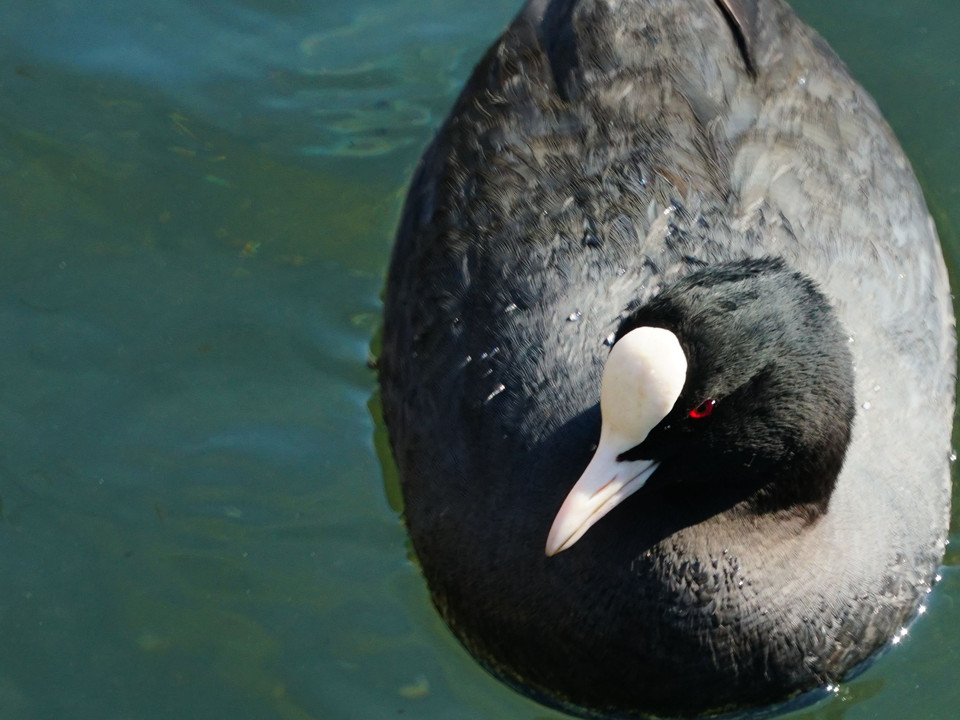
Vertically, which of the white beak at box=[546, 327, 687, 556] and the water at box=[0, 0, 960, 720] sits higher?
the white beak at box=[546, 327, 687, 556]

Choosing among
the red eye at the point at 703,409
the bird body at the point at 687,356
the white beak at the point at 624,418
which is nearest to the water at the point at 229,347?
the bird body at the point at 687,356

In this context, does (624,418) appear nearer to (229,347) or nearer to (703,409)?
(703,409)

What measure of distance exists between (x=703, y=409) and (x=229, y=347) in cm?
233

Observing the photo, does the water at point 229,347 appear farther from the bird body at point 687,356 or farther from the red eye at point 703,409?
the red eye at point 703,409

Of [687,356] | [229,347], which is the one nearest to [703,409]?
[687,356]

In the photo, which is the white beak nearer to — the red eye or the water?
the red eye

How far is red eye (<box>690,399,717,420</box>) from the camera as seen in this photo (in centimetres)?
388

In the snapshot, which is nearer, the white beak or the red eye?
the white beak

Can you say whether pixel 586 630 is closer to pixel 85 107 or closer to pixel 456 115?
pixel 456 115

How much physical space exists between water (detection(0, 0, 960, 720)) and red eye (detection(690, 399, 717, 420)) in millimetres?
1280

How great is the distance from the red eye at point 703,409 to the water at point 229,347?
128 centimetres

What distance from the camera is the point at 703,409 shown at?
12.8 ft

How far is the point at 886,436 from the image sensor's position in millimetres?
4641

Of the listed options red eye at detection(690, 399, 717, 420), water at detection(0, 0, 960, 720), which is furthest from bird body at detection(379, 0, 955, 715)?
water at detection(0, 0, 960, 720)
